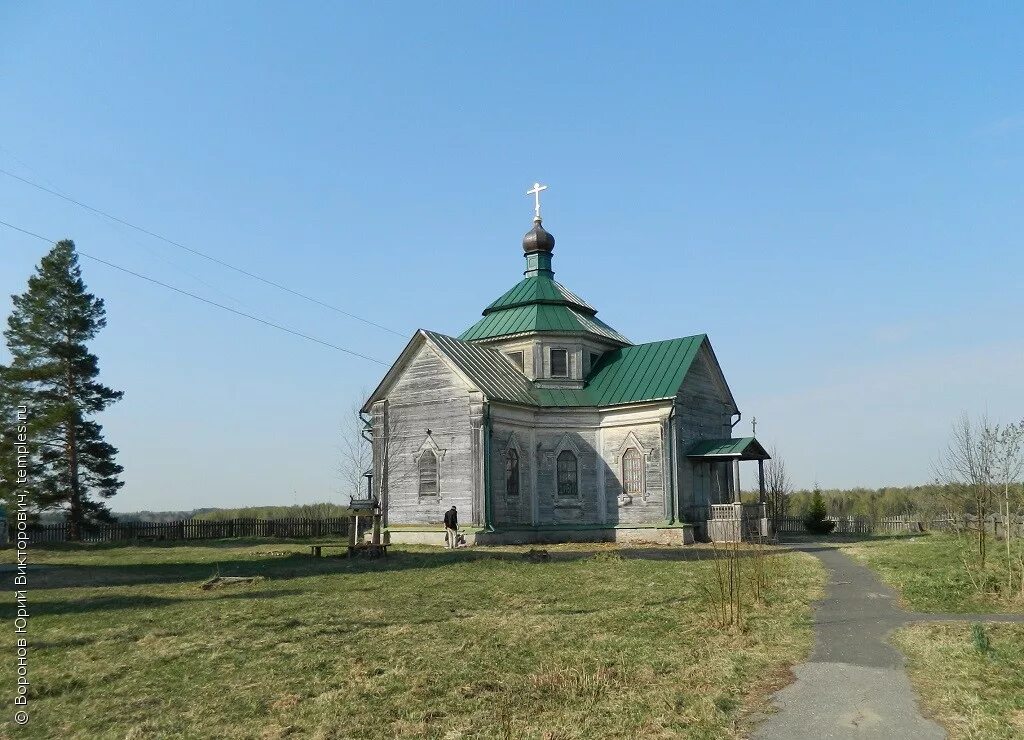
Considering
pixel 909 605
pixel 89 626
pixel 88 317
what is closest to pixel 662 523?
pixel 909 605

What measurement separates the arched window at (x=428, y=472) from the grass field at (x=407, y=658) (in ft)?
41.5

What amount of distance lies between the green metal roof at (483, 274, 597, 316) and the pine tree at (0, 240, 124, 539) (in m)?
18.6

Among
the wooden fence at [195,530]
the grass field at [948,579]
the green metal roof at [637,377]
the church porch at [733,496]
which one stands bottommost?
the grass field at [948,579]

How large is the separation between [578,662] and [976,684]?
3876 mm

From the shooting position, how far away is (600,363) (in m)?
35.3

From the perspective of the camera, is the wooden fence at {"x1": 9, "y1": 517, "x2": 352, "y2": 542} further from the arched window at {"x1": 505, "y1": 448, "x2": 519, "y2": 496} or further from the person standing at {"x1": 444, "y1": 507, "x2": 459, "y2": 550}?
the arched window at {"x1": 505, "y1": 448, "x2": 519, "y2": 496}

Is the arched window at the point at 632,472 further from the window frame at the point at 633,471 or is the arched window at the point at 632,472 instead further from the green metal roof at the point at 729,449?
the green metal roof at the point at 729,449

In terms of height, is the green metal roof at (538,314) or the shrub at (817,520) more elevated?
the green metal roof at (538,314)

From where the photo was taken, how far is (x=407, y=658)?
31.9 ft

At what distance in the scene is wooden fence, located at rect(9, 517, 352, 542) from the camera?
127 ft

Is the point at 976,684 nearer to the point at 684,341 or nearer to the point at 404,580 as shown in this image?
the point at 404,580

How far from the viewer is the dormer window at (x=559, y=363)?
34.2 metres

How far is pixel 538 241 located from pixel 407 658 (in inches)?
1182

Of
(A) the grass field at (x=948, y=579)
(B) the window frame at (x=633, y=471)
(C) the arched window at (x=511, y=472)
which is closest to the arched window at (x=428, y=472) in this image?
(C) the arched window at (x=511, y=472)
